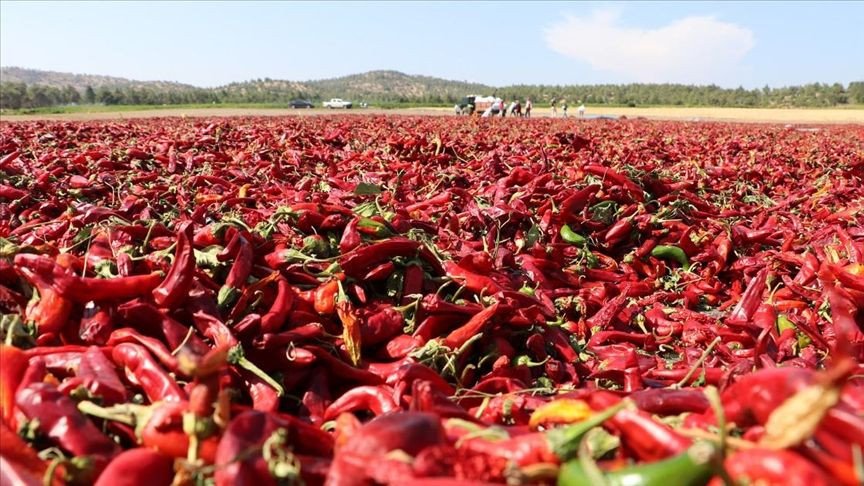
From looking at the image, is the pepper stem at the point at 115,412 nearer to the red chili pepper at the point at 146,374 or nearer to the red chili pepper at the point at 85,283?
the red chili pepper at the point at 146,374

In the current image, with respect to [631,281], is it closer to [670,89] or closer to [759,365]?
[759,365]

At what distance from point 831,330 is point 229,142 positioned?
1091cm

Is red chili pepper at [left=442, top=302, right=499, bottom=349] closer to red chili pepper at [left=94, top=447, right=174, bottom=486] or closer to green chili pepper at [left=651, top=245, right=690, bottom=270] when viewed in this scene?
red chili pepper at [left=94, top=447, right=174, bottom=486]

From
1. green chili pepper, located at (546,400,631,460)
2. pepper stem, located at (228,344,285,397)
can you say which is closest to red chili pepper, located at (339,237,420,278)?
pepper stem, located at (228,344,285,397)

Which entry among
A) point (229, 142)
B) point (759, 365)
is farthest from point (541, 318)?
point (229, 142)

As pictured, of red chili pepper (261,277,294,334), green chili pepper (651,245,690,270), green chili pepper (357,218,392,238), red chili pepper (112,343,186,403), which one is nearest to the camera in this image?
red chili pepper (112,343,186,403)

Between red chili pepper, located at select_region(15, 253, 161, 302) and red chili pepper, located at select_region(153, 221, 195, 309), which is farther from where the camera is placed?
red chili pepper, located at select_region(153, 221, 195, 309)

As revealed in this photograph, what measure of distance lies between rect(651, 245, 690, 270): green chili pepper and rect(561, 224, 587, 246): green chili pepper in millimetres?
869

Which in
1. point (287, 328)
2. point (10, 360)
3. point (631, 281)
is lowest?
point (631, 281)

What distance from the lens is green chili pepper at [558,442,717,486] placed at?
1.35 metres

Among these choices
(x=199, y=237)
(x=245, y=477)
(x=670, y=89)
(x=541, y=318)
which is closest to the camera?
(x=245, y=477)

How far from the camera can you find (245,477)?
5.36ft

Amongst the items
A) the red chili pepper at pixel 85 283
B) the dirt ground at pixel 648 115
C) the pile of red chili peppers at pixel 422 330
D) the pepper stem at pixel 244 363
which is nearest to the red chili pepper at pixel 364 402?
the pile of red chili peppers at pixel 422 330

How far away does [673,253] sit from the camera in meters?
6.39
